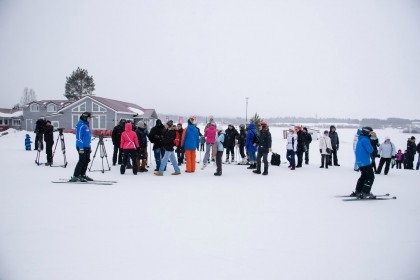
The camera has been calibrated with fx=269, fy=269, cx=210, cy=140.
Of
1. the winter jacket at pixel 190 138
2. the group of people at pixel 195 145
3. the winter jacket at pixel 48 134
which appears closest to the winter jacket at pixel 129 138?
the group of people at pixel 195 145

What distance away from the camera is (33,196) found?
6.44 m

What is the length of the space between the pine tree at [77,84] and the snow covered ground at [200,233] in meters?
58.0

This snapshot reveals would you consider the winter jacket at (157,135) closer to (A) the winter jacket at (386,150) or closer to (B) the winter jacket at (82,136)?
(B) the winter jacket at (82,136)

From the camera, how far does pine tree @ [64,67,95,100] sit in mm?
59438

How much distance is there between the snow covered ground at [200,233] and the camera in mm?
3386

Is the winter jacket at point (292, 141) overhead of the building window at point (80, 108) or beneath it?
beneath

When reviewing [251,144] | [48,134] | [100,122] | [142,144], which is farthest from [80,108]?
[251,144]

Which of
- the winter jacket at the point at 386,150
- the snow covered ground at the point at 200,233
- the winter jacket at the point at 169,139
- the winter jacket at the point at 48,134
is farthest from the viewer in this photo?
the winter jacket at the point at 48,134

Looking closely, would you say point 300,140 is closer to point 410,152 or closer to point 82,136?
point 410,152

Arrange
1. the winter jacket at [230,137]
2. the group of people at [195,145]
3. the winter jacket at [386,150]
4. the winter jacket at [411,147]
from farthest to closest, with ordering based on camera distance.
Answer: the winter jacket at [411,147]
the winter jacket at [230,137]
the winter jacket at [386,150]
the group of people at [195,145]

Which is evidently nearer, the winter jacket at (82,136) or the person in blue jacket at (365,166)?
the person in blue jacket at (365,166)

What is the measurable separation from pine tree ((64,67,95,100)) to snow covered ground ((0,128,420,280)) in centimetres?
5800

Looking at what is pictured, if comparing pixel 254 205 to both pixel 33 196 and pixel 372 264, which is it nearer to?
pixel 372 264

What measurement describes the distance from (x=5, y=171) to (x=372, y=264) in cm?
1136
